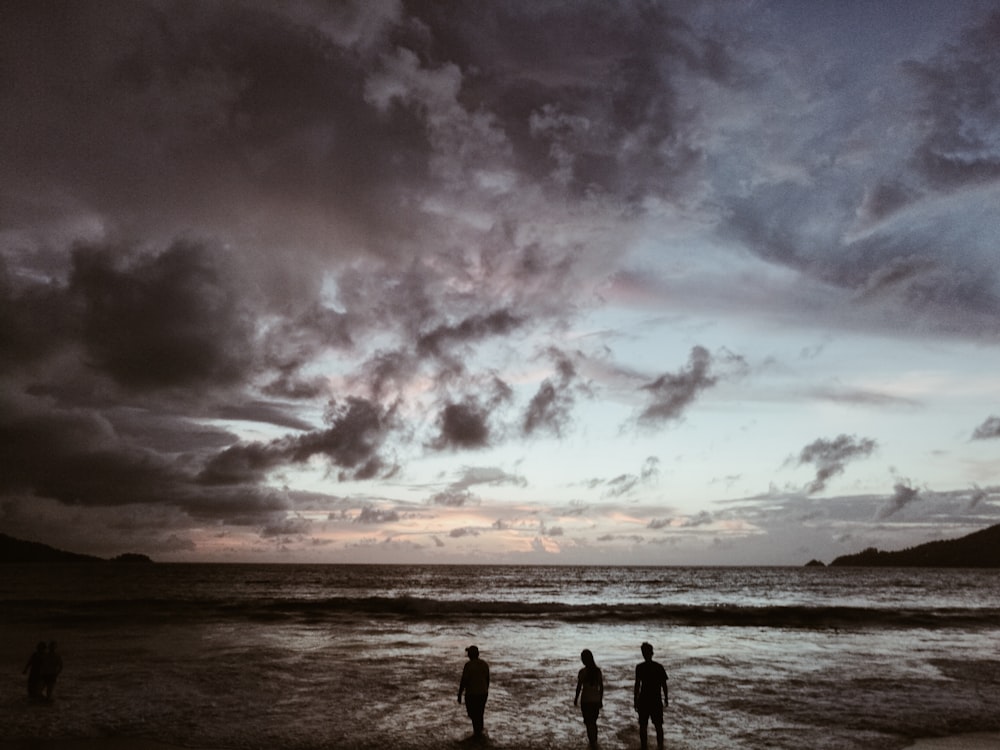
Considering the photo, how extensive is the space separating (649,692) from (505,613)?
140 ft

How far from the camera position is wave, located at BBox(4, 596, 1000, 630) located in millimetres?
48344

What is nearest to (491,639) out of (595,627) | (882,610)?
(595,627)

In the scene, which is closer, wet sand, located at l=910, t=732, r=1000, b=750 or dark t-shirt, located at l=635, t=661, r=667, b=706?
dark t-shirt, located at l=635, t=661, r=667, b=706

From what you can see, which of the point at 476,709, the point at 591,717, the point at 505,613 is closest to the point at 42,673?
the point at 476,709

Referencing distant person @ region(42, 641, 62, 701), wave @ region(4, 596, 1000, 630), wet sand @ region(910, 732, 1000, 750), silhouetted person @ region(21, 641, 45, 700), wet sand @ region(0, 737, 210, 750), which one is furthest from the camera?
wave @ region(4, 596, 1000, 630)

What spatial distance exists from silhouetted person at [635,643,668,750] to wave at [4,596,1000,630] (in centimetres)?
3556

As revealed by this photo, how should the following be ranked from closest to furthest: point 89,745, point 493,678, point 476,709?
point 89,745
point 476,709
point 493,678

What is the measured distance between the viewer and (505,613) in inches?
2136

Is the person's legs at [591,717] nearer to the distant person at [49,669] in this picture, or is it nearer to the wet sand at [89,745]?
the wet sand at [89,745]

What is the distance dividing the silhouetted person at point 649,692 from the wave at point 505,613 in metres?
35.6

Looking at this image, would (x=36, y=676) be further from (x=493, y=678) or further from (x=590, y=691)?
(x=590, y=691)

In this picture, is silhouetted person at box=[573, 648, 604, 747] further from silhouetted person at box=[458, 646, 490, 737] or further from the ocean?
silhouetted person at box=[458, 646, 490, 737]

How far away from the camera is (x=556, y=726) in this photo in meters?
16.2

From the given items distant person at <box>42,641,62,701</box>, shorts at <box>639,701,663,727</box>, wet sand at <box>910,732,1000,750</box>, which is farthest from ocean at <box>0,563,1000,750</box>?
shorts at <box>639,701,663,727</box>
